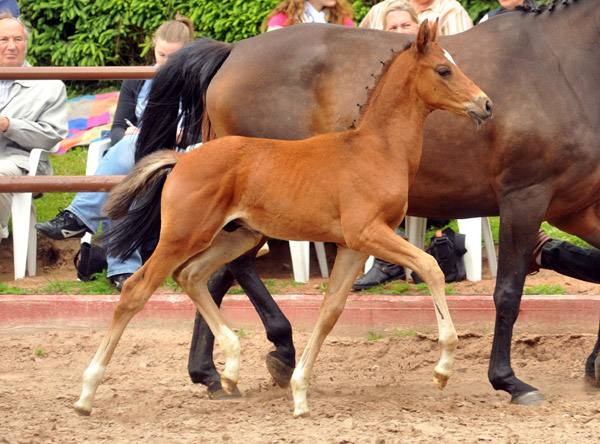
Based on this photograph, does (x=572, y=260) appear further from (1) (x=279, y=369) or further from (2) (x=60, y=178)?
(2) (x=60, y=178)

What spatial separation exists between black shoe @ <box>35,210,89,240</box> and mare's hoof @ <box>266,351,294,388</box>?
207 centimetres

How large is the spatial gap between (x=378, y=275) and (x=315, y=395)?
1.62 metres

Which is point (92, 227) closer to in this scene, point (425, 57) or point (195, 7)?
point (425, 57)

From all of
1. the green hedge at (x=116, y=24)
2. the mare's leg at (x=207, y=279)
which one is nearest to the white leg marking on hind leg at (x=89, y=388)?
the mare's leg at (x=207, y=279)

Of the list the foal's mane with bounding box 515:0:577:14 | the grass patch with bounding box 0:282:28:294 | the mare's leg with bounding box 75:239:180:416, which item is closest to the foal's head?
the foal's mane with bounding box 515:0:577:14

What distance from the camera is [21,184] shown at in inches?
227

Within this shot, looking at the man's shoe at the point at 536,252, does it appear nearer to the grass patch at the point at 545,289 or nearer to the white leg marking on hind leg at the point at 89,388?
the grass patch at the point at 545,289

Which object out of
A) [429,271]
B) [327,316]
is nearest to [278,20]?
[327,316]

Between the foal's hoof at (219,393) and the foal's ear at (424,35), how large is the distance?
191cm

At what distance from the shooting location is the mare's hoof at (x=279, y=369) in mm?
4746

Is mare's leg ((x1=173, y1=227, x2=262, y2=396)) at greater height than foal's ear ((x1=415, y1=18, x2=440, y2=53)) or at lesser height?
lesser

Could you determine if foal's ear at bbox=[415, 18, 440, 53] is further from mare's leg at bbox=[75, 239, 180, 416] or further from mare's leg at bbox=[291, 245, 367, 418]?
mare's leg at bbox=[75, 239, 180, 416]

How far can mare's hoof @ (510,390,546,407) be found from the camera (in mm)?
4324

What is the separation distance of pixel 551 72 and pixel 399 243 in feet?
4.38
